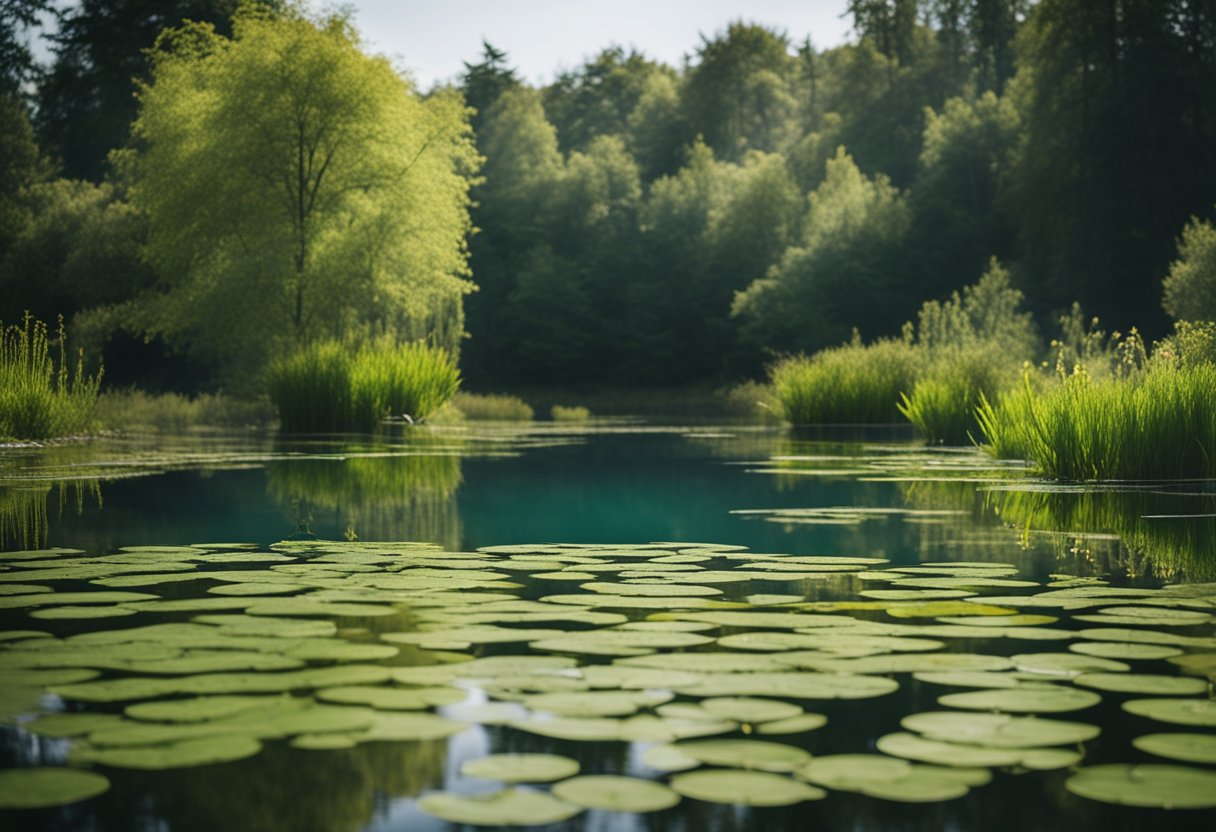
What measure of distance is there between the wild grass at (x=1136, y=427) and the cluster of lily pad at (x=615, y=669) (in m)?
5.21

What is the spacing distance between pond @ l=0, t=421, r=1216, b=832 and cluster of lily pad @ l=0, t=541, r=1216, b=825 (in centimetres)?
1

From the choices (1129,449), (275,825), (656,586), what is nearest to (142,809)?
(275,825)

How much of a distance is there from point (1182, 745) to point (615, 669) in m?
1.67

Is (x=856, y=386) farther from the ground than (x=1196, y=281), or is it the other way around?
(x=1196, y=281)

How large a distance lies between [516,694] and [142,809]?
124cm

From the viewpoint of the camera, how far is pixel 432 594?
5.86 metres

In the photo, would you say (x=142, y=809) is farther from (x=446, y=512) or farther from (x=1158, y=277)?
(x=1158, y=277)

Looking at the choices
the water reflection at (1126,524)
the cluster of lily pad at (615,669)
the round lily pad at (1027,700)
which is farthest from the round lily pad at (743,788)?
the water reflection at (1126,524)

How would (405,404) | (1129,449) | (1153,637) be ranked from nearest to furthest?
(1153,637)
(1129,449)
(405,404)

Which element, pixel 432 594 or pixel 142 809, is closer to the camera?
pixel 142 809

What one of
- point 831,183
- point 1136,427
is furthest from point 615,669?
point 831,183

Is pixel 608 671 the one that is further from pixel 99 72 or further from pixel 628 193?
pixel 628 193

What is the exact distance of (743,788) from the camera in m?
3.09

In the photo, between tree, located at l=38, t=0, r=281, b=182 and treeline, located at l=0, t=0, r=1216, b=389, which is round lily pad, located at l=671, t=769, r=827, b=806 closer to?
treeline, located at l=0, t=0, r=1216, b=389
